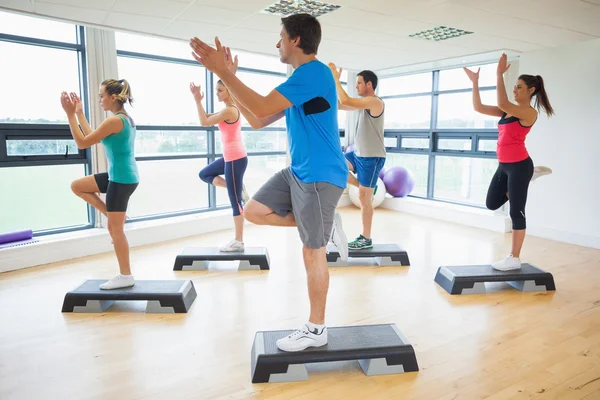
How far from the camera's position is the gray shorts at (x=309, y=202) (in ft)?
6.89

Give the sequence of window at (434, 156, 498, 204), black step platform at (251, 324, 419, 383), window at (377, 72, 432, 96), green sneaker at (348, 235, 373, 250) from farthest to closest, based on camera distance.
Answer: window at (377, 72, 432, 96)
window at (434, 156, 498, 204)
green sneaker at (348, 235, 373, 250)
black step platform at (251, 324, 419, 383)

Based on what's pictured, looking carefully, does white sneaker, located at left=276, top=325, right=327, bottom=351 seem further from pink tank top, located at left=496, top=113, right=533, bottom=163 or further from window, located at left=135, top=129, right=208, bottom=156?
window, located at left=135, top=129, right=208, bottom=156

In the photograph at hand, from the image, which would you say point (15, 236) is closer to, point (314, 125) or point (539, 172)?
point (314, 125)

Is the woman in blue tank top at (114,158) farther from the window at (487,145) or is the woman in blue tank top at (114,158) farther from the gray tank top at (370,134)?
the window at (487,145)

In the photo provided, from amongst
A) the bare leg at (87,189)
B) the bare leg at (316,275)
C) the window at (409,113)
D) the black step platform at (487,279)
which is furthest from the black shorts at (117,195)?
the window at (409,113)

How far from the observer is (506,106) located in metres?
3.24

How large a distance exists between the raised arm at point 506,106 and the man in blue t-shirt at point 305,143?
175 cm

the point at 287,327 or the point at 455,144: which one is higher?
the point at 455,144

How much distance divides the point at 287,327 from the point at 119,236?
134 cm

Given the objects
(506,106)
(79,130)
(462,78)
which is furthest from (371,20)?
(462,78)

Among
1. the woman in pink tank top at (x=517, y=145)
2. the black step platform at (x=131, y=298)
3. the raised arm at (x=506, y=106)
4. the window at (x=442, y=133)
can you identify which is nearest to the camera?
the black step platform at (x=131, y=298)

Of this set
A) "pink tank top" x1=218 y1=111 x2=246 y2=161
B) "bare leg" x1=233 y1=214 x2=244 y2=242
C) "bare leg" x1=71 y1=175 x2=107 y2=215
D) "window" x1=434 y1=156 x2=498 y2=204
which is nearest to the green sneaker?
"bare leg" x1=233 y1=214 x2=244 y2=242

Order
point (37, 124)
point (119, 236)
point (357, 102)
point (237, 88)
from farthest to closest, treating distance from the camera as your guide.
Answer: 1. point (37, 124)
2. point (357, 102)
3. point (119, 236)
4. point (237, 88)

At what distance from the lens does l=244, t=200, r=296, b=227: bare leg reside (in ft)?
7.54
